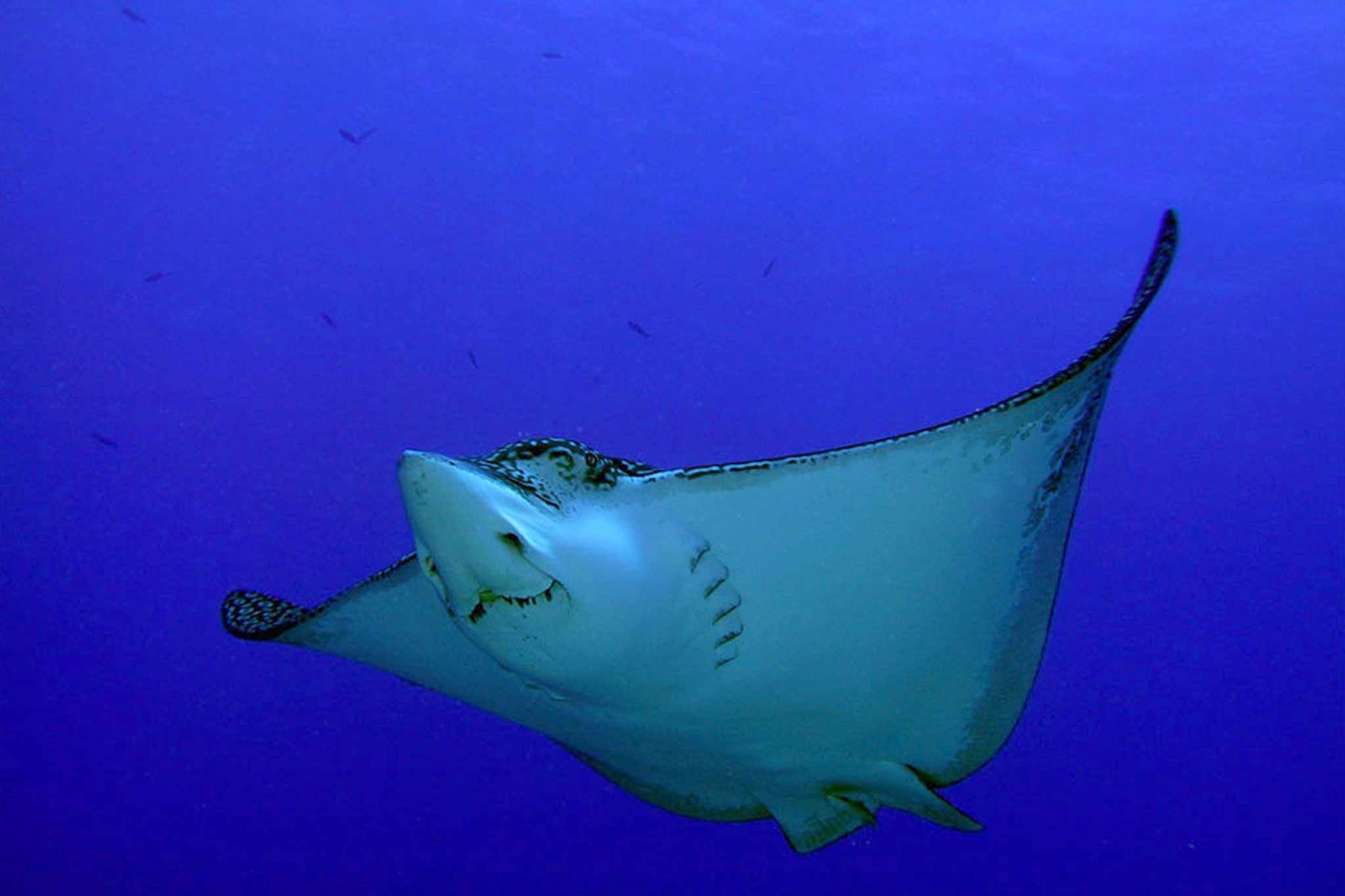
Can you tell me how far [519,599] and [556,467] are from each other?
0.84 feet

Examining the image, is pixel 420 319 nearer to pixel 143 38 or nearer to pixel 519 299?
pixel 519 299

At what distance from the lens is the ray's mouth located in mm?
1518

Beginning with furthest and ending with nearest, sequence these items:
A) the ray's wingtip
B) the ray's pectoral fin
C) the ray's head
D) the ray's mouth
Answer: the ray's wingtip → the ray's pectoral fin → the ray's mouth → the ray's head

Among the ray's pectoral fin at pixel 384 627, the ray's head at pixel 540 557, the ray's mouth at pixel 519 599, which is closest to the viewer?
the ray's head at pixel 540 557

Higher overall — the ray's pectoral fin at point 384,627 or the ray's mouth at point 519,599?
the ray's mouth at point 519,599

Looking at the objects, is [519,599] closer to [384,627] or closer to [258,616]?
[384,627]

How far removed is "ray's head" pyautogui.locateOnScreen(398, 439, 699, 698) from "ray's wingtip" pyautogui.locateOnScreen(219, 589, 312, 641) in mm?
793

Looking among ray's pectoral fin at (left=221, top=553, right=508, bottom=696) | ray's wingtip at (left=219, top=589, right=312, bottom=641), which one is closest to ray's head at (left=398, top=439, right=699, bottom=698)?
ray's pectoral fin at (left=221, top=553, right=508, bottom=696)

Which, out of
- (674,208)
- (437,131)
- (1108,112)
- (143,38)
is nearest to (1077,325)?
(1108,112)

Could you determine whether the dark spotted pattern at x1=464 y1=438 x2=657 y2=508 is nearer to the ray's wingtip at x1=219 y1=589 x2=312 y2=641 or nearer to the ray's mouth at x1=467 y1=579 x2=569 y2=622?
the ray's mouth at x1=467 y1=579 x2=569 y2=622

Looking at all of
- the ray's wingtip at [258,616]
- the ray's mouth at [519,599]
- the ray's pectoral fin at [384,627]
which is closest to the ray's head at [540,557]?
the ray's mouth at [519,599]

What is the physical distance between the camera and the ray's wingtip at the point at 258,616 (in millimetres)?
2184

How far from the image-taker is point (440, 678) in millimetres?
2404

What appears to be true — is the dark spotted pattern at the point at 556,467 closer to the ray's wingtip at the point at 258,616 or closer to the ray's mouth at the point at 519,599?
the ray's mouth at the point at 519,599
